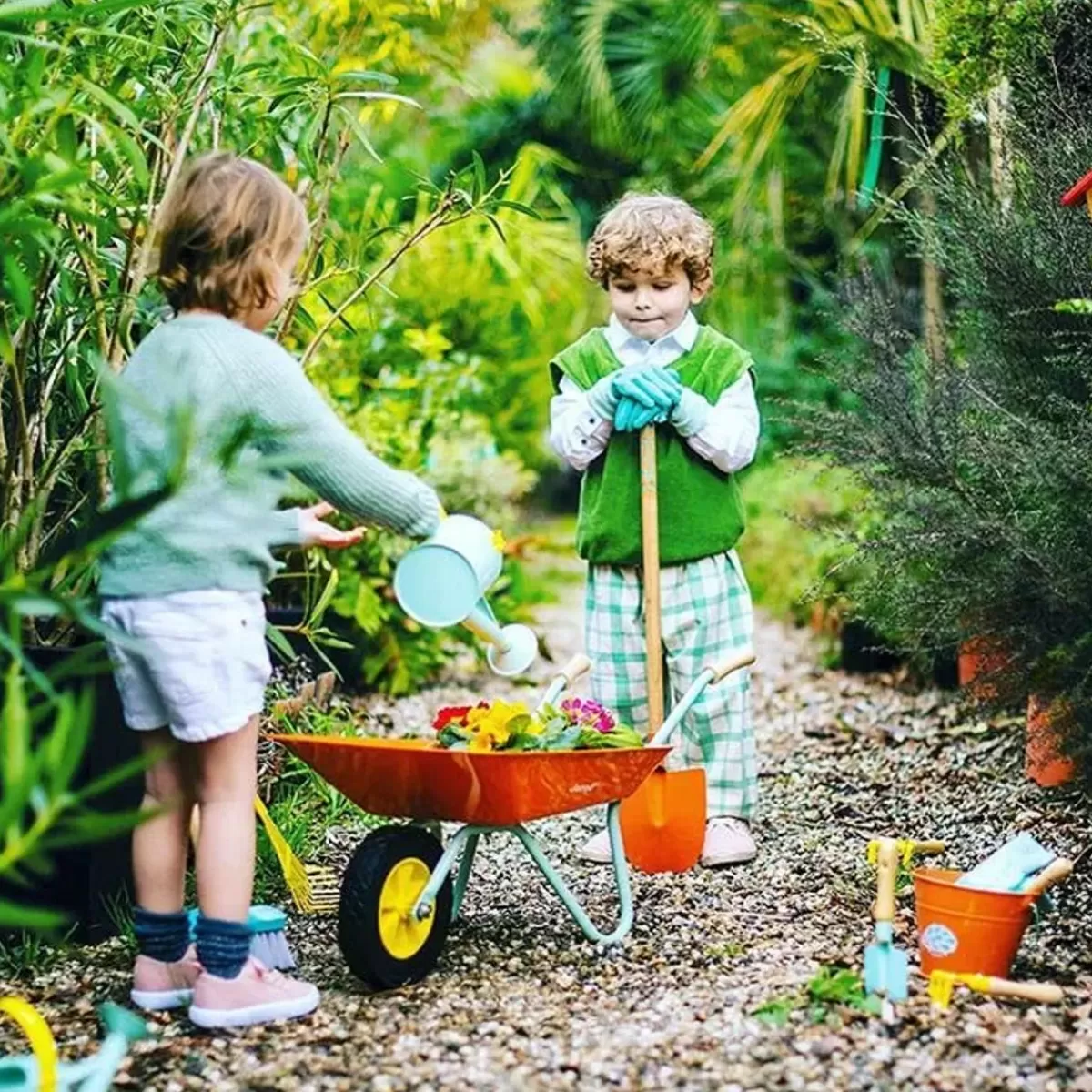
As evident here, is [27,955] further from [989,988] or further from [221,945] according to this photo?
[989,988]

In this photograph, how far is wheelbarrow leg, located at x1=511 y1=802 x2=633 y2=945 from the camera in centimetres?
294

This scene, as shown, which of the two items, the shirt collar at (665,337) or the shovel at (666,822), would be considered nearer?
the shovel at (666,822)

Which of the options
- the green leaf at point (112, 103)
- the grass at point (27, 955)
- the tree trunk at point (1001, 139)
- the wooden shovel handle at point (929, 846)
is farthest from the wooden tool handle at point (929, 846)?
the green leaf at point (112, 103)

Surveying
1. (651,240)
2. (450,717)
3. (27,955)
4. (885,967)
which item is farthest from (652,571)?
(27,955)

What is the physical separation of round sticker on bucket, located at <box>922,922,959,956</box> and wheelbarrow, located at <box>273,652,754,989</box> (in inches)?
20.8

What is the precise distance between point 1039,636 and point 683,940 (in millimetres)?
951

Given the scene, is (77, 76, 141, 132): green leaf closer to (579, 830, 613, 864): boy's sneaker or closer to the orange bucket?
the orange bucket

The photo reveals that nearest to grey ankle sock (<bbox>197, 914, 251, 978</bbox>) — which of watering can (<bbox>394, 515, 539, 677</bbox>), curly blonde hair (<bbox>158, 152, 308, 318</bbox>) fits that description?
watering can (<bbox>394, 515, 539, 677</bbox>)

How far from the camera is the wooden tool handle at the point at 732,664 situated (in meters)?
3.40

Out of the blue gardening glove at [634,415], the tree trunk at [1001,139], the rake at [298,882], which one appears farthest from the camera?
the tree trunk at [1001,139]

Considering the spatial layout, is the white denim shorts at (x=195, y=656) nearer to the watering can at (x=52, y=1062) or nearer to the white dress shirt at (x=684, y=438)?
the watering can at (x=52, y=1062)

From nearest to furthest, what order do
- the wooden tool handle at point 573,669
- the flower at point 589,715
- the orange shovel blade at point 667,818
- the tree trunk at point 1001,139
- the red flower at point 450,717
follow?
the red flower at point 450,717 < the flower at point 589,715 < the wooden tool handle at point 573,669 < the orange shovel blade at point 667,818 < the tree trunk at point 1001,139

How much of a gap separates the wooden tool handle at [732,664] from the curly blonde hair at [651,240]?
2.76 ft

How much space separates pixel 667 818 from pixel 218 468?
4.57 feet
